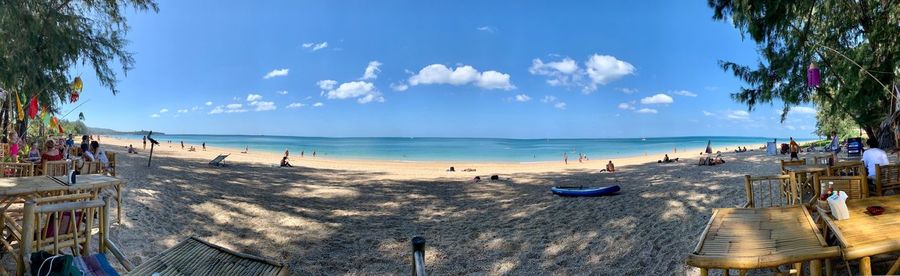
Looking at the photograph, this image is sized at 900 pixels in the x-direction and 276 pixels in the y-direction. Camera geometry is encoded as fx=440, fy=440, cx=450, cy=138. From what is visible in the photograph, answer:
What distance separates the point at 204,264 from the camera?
3566mm

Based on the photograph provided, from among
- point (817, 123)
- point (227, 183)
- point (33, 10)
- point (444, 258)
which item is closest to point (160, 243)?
point (444, 258)

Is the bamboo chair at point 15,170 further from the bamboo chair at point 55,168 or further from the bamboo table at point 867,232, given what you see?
the bamboo table at point 867,232

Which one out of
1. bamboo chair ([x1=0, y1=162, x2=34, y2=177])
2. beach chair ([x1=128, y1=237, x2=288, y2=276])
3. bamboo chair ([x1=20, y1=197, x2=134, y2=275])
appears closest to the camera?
bamboo chair ([x1=20, y1=197, x2=134, y2=275])

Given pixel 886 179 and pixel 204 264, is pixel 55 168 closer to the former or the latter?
pixel 204 264

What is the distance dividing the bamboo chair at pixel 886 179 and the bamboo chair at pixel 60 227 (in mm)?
7845

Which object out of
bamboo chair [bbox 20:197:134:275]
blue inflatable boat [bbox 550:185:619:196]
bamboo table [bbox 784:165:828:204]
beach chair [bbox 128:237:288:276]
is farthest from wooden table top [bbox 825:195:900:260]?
blue inflatable boat [bbox 550:185:619:196]

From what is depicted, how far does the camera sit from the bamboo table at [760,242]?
7.93 ft

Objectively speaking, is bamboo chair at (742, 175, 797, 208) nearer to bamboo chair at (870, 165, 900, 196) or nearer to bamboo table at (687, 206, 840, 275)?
bamboo chair at (870, 165, 900, 196)

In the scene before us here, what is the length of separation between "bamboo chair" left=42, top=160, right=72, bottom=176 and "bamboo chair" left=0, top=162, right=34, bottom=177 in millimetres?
183

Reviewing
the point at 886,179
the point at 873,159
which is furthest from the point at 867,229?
the point at 873,159

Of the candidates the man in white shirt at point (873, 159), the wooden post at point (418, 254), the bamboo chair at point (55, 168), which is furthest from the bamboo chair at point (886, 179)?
the bamboo chair at point (55, 168)

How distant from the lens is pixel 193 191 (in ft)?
35.3

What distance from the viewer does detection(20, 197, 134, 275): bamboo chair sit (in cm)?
305

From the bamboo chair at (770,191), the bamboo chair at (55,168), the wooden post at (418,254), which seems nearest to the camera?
the wooden post at (418,254)
